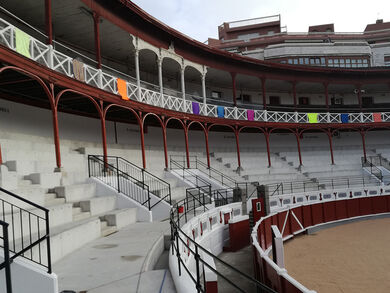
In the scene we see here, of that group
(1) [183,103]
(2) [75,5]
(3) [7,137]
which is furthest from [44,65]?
(1) [183,103]

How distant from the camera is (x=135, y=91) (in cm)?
1986

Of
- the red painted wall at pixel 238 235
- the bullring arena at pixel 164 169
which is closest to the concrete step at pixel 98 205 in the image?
the bullring arena at pixel 164 169

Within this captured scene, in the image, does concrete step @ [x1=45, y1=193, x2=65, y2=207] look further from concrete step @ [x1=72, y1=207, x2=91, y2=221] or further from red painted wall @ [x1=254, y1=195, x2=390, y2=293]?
red painted wall @ [x1=254, y1=195, x2=390, y2=293]

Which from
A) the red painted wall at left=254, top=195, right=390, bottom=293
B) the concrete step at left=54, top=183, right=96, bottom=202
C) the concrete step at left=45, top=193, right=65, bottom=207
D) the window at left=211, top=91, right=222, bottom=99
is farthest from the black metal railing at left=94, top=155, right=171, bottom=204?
the window at left=211, top=91, right=222, bottom=99

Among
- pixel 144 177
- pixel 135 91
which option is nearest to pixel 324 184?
pixel 144 177

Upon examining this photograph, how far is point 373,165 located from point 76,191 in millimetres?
26964

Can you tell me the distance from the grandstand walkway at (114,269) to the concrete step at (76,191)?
85.5 inches

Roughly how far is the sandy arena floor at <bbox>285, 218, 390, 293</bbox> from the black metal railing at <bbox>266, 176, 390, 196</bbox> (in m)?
6.97

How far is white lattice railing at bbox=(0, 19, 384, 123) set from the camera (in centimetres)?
1273

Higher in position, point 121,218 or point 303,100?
point 303,100

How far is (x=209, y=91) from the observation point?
32.8 metres

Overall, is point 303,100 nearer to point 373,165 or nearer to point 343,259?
point 373,165

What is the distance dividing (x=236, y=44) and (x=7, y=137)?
142 feet

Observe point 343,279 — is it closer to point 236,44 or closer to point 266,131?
point 266,131
